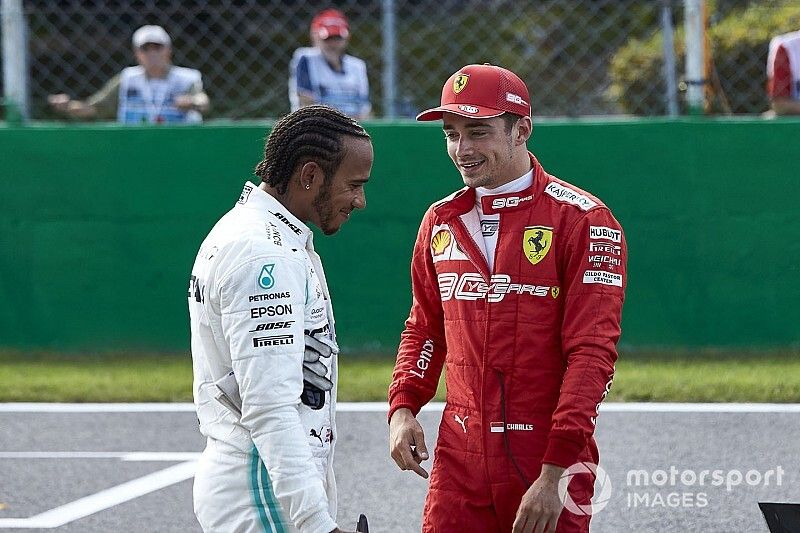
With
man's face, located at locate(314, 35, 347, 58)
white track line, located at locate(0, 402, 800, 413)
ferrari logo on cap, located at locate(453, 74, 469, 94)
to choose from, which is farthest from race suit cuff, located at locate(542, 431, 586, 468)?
man's face, located at locate(314, 35, 347, 58)

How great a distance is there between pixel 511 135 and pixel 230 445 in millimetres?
1319

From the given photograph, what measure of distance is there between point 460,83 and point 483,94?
3.6 inches

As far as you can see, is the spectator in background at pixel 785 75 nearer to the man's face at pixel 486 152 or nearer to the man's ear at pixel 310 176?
the man's face at pixel 486 152

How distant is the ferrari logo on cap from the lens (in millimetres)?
4105

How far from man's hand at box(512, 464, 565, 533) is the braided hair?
1.02m

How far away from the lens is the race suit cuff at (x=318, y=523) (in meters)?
3.26

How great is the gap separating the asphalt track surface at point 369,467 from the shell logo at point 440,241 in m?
2.35

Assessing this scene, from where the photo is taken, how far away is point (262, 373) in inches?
130

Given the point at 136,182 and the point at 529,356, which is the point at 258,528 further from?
the point at 136,182

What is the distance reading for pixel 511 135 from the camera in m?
4.12

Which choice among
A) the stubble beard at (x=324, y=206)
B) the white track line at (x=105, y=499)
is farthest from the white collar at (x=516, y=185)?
the white track line at (x=105, y=499)

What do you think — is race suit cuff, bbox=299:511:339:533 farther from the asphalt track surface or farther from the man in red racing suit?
the asphalt track surface

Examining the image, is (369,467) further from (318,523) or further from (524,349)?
(318,523)

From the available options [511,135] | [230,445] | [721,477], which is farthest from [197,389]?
[721,477]
